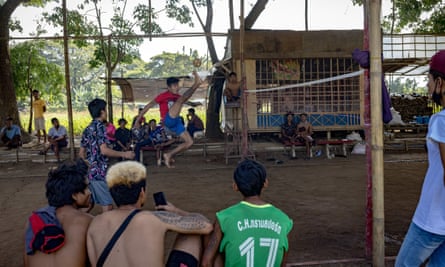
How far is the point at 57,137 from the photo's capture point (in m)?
11.5

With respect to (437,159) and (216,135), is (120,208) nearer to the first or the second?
(437,159)

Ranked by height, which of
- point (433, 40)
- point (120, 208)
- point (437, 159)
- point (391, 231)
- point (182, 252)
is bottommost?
point (391, 231)

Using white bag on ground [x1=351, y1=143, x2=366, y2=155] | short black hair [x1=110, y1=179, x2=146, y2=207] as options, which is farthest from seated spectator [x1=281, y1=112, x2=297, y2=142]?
short black hair [x1=110, y1=179, x2=146, y2=207]

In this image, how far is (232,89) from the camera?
441 inches

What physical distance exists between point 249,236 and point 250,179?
12.1 inches

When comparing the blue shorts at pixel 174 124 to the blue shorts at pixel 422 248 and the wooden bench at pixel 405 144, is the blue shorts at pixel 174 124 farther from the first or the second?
the wooden bench at pixel 405 144

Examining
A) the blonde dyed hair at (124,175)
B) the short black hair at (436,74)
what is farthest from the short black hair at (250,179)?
the short black hair at (436,74)

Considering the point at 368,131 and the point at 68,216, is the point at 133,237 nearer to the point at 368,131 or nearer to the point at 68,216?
the point at 68,216

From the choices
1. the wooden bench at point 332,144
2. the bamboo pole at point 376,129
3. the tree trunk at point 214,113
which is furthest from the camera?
the tree trunk at point 214,113

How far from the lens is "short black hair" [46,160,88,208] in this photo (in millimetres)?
2482

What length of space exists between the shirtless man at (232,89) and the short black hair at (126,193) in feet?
28.7

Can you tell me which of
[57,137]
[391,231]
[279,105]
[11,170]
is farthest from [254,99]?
[391,231]

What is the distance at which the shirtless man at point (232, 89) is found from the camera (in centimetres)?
1110

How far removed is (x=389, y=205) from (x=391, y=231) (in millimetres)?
1286
